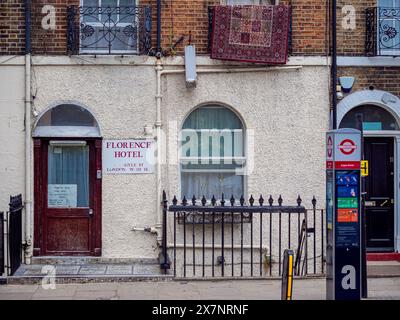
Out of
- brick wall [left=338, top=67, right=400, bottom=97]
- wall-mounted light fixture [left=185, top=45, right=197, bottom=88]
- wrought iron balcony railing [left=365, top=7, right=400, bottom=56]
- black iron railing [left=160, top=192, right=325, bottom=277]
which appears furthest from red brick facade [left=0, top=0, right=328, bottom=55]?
black iron railing [left=160, top=192, right=325, bottom=277]

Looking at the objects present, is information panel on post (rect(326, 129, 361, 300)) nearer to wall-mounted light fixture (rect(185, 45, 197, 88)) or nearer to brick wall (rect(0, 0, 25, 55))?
wall-mounted light fixture (rect(185, 45, 197, 88))

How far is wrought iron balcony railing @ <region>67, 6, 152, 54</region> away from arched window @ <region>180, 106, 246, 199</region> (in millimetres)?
1663

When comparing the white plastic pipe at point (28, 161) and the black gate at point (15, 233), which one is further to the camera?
the white plastic pipe at point (28, 161)

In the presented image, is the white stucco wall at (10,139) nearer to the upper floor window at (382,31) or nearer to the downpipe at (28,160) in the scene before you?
the downpipe at (28,160)

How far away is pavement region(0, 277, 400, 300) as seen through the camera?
1028cm

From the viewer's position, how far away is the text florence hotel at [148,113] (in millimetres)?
13078

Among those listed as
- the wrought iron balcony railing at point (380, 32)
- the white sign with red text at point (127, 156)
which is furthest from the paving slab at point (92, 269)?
the wrought iron balcony railing at point (380, 32)

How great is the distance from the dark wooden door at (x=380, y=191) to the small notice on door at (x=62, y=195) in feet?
17.7

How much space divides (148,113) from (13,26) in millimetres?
2871

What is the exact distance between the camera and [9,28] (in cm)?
1309

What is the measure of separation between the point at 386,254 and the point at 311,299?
12.7ft

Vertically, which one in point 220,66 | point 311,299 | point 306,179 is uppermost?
point 220,66
